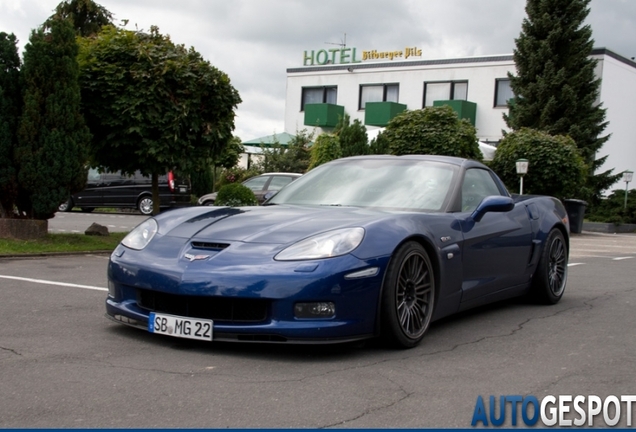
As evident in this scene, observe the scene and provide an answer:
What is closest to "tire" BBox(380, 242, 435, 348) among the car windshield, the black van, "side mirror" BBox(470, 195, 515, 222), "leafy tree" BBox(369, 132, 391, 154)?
the car windshield

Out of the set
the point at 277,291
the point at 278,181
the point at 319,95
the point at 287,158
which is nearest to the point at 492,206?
the point at 277,291

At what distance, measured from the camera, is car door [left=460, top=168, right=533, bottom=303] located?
596 cm

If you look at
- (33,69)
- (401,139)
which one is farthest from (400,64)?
(33,69)

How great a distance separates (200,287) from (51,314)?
188cm

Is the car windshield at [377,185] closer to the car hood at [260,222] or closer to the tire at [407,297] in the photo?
the car hood at [260,222]

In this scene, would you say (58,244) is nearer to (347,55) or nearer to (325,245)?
(325,245)

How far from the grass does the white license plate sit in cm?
593

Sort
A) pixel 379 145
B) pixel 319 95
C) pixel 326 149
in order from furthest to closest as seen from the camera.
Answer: pixel 319 95
pixel 326 149
pixel 379 145

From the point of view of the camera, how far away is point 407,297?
519 centimetres

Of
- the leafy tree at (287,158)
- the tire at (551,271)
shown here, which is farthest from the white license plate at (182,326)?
the leafy tree at (287,158)

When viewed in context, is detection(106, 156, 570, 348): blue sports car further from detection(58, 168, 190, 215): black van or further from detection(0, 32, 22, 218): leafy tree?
detection(58, 168, 190, 215): black van

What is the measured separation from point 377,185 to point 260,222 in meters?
1.23

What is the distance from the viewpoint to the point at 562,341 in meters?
5.60

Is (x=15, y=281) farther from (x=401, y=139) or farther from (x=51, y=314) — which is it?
(x=401, y=139)
